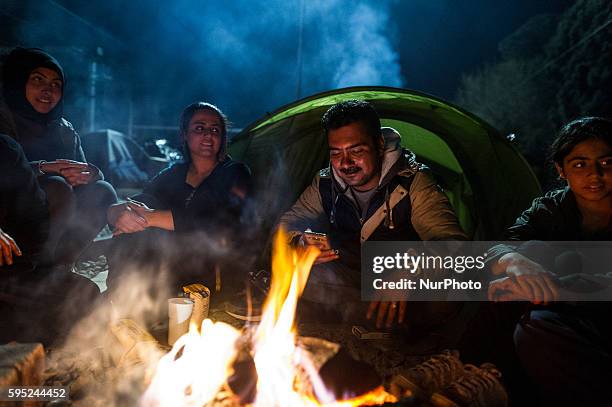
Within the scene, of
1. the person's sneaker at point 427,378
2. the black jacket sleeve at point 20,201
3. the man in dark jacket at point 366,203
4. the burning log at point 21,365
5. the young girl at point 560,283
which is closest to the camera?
the burning log at point 21,365

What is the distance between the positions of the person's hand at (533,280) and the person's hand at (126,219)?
101 inches

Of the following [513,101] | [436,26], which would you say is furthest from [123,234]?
[436,26]

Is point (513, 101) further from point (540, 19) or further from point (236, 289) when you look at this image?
point (236, 289)

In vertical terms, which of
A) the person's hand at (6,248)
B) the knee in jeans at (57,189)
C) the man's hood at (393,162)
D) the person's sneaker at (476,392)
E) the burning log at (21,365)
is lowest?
the person's sneaker at (476,392)

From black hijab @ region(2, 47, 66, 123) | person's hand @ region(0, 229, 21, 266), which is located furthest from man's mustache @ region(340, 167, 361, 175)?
black hijab @ region(2, 47, 66, 123)

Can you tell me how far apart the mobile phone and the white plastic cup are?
0.96 meters

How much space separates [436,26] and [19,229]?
50497 millimetres

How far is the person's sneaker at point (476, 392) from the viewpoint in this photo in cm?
188

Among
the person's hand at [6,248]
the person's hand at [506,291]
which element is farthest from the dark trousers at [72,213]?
the person's hand at [506,291]

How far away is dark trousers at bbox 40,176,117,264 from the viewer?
2.82 metres

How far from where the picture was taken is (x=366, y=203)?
9.79 ft

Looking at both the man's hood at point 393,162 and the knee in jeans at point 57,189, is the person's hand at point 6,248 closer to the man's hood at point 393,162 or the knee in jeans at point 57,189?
the knee in jeans at point 57,189

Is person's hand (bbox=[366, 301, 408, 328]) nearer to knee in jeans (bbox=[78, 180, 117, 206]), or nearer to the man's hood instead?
the man's hood

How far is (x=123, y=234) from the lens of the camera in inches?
118
